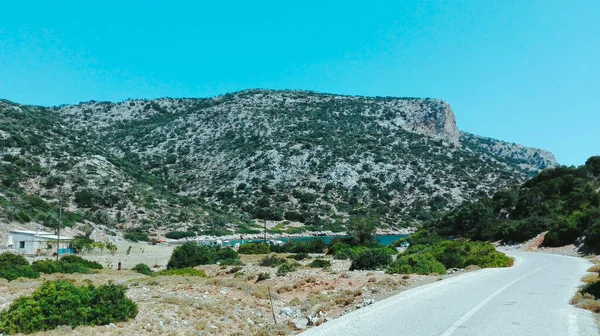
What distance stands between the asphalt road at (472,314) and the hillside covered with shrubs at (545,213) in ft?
77.7

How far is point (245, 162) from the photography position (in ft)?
327

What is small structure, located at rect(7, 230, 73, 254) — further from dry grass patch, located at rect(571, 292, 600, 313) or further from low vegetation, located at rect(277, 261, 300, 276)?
dry grass patch, located at rect(571, 292, 600, 313)

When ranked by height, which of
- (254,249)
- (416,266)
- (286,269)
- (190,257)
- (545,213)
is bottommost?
(254,249)

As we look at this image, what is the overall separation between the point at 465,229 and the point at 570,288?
44787mm

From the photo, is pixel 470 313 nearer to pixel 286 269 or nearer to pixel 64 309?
pixel 64 309

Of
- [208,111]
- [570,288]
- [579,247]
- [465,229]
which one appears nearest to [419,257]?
[570,288]

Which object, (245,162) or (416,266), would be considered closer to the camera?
(416,266)

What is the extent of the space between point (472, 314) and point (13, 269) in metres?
25.0

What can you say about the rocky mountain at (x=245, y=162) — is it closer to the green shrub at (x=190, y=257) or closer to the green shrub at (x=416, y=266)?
the green shrub at (x=190, y=257)

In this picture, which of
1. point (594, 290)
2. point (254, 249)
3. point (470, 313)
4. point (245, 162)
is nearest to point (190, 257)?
point (254, 249)

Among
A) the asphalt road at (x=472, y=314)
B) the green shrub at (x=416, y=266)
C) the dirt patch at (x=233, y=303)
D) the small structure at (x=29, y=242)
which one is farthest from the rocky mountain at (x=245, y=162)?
the asphalt road at (x=472, y=314)

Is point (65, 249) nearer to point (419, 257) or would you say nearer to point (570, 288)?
point (419, 257)

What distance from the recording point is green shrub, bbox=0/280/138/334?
10992 millimetres

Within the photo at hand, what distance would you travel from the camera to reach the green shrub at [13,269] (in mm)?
22969
